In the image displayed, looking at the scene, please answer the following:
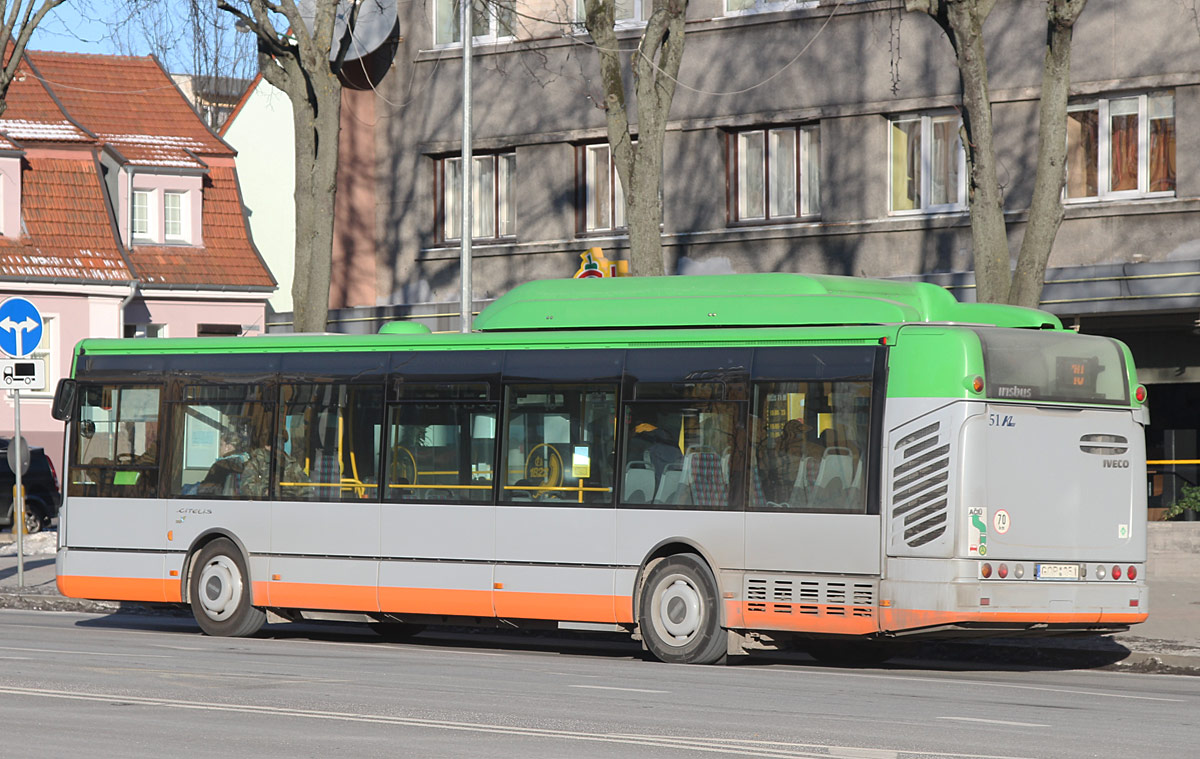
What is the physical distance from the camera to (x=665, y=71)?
2189 cm

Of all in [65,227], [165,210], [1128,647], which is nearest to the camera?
[1128,647]

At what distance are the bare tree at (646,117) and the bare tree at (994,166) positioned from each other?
3.55 metres

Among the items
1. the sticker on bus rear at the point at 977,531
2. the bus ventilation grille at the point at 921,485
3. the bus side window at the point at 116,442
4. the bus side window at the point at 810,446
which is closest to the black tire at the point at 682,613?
the bus side window at the point at 810,446

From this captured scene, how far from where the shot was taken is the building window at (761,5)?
93.0ft

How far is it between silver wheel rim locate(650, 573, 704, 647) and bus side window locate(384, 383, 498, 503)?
1871mm

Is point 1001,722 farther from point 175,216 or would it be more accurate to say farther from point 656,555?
point 175,216

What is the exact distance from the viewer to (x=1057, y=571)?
1502 centimetres

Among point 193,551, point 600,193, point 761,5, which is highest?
point 761,5

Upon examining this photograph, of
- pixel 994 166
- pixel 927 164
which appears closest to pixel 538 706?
pixel 994 166

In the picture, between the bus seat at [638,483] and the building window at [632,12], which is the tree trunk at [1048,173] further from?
the building window at [632,12]

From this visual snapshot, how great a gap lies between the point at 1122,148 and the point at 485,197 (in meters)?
10.6

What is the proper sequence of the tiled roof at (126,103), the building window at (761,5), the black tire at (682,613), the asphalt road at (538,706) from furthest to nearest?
the tiled roof at (126,103) → the building window at (761,5) → the black tire at (682,613) → the asphalt road at (538,706)

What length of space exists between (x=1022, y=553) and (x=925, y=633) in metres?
0.94

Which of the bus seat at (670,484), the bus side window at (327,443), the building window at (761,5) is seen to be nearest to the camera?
the bus seat at (670,484)
